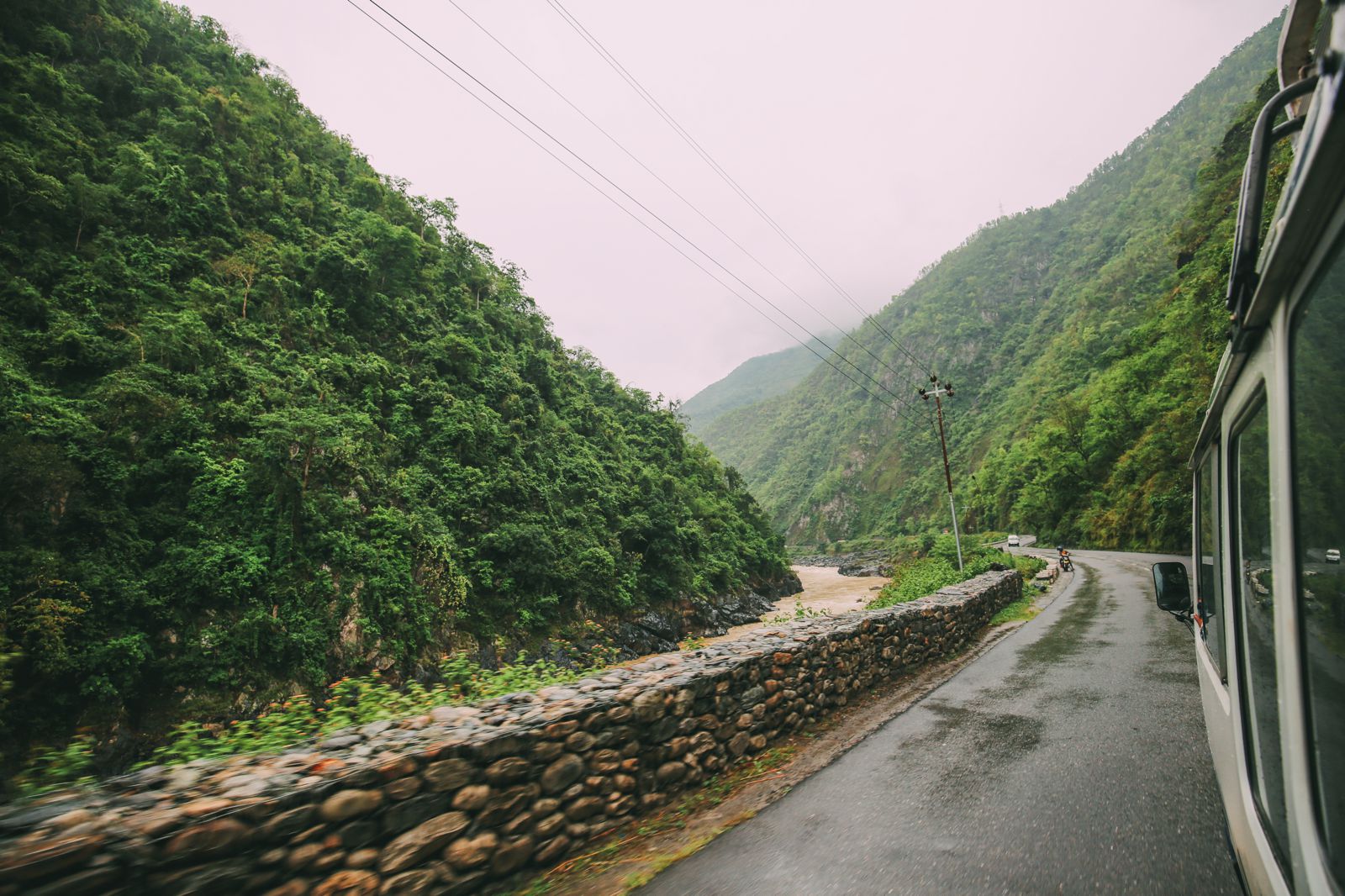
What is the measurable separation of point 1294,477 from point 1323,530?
0.21m

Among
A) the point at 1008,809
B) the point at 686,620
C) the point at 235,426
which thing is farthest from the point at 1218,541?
the point at 686,620

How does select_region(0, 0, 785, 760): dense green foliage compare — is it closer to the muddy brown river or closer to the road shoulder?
the muddy brown river

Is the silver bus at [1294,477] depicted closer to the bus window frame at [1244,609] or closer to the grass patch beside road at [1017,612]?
the bus window frame at [1244,609]

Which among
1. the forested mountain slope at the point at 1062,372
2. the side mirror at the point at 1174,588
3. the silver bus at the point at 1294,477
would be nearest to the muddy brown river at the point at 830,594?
the forested mountain slope at the point at 1062,372

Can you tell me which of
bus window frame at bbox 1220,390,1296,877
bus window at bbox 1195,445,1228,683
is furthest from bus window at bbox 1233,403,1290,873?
bus window at bbox 1195,445,1228,683

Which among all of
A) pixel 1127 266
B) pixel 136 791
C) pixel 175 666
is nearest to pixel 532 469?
pixel 175 666

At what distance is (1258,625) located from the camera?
69.6 inches

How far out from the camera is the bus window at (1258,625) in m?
1.55

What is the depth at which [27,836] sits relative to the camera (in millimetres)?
1953

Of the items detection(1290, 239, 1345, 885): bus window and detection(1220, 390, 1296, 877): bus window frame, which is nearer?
detection(1290, 239, 1345, 885): bus window

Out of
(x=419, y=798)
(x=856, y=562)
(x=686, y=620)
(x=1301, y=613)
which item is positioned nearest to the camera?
(x=1301, y=613)

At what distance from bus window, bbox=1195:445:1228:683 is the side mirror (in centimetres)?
6

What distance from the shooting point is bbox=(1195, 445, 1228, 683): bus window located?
2418mm

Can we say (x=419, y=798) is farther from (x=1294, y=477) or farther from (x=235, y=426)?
(x=235, y=426)
